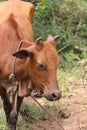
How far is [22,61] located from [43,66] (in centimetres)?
39

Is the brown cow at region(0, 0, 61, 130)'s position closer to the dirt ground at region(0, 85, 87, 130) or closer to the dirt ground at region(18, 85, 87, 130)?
the dirt ground at region(0, 85, 87, 130)

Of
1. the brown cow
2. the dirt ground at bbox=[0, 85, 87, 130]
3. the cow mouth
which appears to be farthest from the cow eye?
the dirt ground at bbox=[0, 85, 87, 130]

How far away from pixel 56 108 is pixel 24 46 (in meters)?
1.67

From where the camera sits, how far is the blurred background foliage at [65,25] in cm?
766

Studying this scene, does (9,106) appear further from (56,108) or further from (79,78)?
(79,78)

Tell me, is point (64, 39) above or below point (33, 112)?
below

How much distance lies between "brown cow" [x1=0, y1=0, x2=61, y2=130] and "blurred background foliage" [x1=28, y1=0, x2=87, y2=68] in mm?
1946

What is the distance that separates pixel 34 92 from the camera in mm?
4598

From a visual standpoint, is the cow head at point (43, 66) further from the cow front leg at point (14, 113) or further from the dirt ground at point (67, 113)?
the dirt ground at point (67, 113)

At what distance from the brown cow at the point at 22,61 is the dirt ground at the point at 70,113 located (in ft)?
1.87

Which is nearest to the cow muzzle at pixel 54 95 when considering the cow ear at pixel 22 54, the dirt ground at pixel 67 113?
the cow ear at pixel 22 54

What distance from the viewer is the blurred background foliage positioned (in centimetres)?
766

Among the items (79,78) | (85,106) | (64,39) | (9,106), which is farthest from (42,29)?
(9,106)

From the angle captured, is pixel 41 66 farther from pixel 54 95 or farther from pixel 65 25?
pixel 65 25
